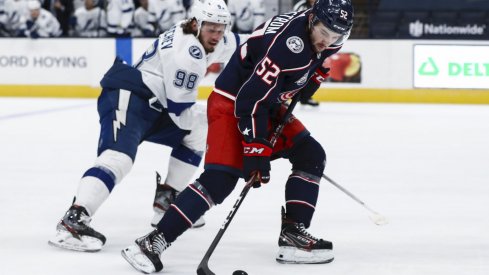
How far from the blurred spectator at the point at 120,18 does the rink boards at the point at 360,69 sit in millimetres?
247

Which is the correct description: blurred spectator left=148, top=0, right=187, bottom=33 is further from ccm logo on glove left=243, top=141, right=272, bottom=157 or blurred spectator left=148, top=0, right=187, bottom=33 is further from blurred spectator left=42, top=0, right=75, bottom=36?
ccm logo on glove left=243, top=141, right=272, bottom=157

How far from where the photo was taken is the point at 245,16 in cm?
1182

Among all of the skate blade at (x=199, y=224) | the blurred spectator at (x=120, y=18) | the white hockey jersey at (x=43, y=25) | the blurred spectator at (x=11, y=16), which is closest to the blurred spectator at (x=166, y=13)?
the blurred spectator at (x=120, y=18)

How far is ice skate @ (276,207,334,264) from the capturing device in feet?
11.1

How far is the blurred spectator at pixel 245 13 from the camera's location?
38.4 ft

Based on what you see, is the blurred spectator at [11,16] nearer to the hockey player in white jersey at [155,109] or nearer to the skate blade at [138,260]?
the hockey player in white jersey at [155,109]

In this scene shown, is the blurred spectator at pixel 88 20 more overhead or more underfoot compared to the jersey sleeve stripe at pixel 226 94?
more underfoot

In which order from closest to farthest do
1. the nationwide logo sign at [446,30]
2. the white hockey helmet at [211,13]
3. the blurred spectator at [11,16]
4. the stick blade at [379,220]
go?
the white hockey helmet at [211,13] → the stick blade at [379,220] → the nationwide logo sign at [446,30] → the blurred spectator at [11,16]

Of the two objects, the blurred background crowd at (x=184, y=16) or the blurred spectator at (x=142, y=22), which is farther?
the blurred spectator at (x=142, y=22)

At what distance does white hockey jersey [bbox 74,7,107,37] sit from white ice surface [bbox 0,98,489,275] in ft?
13.5

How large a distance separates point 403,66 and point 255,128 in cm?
834

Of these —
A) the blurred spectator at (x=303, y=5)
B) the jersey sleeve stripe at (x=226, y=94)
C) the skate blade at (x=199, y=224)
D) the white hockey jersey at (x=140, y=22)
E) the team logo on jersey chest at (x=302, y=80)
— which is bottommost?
the white hockey jersey at (x=140, y=22)

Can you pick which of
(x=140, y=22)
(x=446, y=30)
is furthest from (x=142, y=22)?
(x=446, y=30)

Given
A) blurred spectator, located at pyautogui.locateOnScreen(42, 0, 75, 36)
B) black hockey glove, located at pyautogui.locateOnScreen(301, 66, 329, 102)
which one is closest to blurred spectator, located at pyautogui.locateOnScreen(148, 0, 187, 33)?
blurred spectator, located at pyautogui.locateOnScreen(42, 0, 75, 36)
